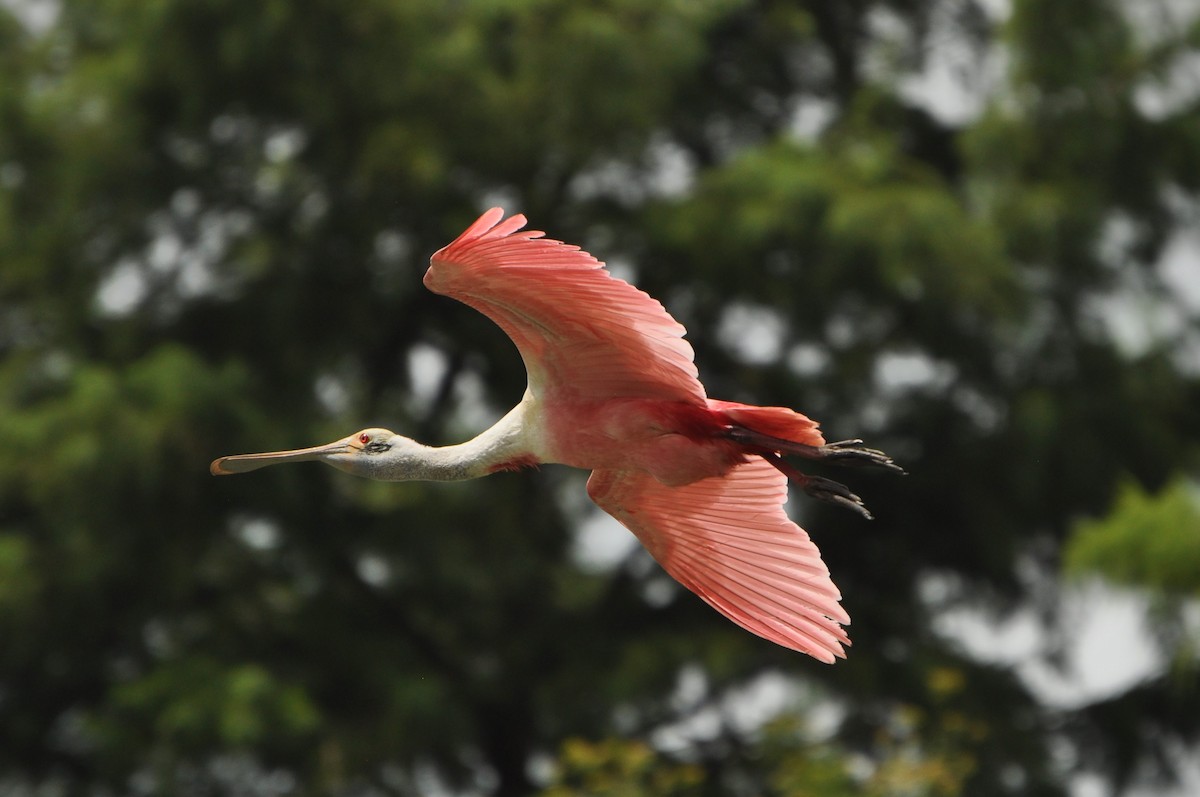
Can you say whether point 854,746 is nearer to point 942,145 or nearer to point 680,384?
point 942,145

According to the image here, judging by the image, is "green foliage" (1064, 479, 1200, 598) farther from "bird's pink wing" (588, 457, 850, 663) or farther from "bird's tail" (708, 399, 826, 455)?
"bird's tail" (708, 399, 826, 455)

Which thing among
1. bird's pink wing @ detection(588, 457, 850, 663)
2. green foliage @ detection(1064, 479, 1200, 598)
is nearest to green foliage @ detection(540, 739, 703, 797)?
green foliage @ detection(1064, 479, 1200, 598)

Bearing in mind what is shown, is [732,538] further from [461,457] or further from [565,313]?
[565,313]

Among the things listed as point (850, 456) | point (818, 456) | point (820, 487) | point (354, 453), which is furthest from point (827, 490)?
point (354, 453)

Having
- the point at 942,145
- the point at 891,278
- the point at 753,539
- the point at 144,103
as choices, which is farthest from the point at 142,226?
the point at 753,539

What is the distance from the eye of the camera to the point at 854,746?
36.2 feet

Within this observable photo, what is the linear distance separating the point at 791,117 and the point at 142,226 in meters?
3.87

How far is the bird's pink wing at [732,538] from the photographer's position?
18.5 feet

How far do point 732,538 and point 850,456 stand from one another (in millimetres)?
498

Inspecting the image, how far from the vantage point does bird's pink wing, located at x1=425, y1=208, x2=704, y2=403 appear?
4.80 m

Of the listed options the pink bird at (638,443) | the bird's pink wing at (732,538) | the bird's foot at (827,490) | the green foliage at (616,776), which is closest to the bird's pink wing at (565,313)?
the pink bird at (638,443)

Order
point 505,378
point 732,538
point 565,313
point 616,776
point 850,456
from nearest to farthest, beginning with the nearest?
1. point 565,313
2. point 850,456
3. point 732,538
4. point 616,776
5. point 505,378

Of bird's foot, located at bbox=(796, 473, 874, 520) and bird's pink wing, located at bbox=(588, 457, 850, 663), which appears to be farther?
bird's pink wing, located at bbox=(588, 457, 850, 663)

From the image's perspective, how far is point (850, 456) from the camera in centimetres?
545
